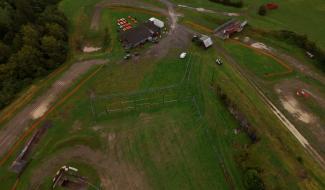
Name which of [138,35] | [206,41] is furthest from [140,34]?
[206,41]

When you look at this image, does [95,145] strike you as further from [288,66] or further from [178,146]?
[288,66]

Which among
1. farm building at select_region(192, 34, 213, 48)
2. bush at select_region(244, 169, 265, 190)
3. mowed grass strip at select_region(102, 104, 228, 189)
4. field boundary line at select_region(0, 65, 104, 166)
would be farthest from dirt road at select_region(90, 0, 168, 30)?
bush at select_region(244, 169, 265, 190)

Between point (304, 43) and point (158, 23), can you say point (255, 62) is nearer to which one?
point (304, 43)

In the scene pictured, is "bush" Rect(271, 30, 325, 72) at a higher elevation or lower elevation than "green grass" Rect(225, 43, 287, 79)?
higher

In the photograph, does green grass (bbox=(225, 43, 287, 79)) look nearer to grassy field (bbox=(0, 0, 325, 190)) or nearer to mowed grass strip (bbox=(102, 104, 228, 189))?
grassy field (bbox=(0, 0, 325, 190))

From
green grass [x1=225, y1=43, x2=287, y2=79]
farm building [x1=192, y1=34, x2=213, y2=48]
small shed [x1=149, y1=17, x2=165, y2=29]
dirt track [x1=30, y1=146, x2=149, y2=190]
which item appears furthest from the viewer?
small shed [x1=149, y1=17, x2=165, y2=29]

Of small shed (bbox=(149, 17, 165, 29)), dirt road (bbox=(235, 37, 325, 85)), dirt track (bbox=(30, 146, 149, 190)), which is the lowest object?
dirt track (bbox=(30, 146, 149, 190))

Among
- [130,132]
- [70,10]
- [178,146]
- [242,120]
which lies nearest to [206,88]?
[242,120]
